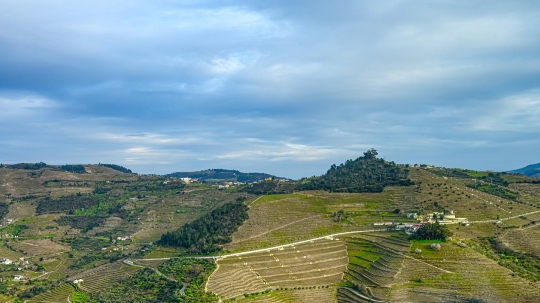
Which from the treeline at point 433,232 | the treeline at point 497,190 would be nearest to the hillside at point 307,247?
the treeline at point 497,190

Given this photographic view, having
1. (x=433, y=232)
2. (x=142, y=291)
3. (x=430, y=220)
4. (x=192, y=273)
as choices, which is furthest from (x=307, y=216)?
(x=142, y=291)

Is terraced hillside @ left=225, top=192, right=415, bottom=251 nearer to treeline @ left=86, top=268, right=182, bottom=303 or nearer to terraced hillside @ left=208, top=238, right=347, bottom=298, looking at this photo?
terraced hillside @ left=208, top=238, right=347, bottom=298

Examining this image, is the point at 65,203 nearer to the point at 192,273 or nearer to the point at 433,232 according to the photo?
the point at 192,273

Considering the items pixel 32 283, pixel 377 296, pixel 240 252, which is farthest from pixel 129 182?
pixel 377 296

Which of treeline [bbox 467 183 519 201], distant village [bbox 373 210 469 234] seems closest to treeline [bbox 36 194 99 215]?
distant village [bbox 373 210 469 234]

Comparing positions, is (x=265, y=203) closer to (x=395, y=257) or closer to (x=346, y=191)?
(x=346, y=191)

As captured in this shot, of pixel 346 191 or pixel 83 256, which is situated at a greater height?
pixel 346 191

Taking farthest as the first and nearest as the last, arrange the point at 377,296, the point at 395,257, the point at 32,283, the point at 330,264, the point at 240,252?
the point at 32,283
the point at 240,252
the point at 330,264
the point at 395,257
the point at 377,296
